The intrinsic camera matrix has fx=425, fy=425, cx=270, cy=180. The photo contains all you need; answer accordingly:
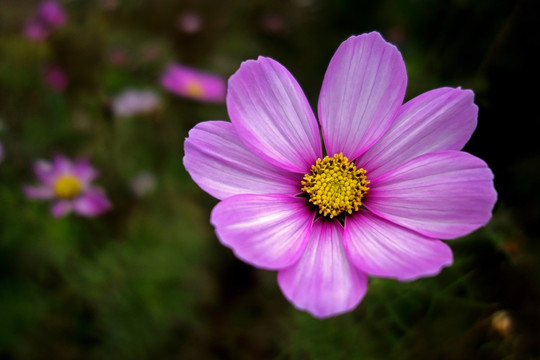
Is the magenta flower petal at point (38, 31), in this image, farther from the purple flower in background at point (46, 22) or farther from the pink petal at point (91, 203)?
the pink petal at point (91, 203)

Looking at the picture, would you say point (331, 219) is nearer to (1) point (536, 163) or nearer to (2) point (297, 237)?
(2) point (297, 237)

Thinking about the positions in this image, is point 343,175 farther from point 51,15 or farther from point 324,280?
point 51,15

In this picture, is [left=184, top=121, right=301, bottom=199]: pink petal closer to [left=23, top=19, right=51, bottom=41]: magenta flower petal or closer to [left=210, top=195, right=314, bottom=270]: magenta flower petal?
[left=210, top=195, right=314, bottom=270]: magenta flower petal

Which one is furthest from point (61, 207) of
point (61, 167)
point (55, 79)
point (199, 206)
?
point (55, 79)

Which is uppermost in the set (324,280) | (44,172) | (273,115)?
(44,172)

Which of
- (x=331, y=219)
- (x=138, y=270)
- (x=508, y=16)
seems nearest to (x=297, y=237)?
(x=331, y=219)

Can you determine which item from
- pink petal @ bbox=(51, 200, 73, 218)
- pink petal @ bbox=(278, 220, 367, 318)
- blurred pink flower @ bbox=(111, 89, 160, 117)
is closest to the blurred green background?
blurred pink flower @ bbox=(111, 89, 160, 117)
